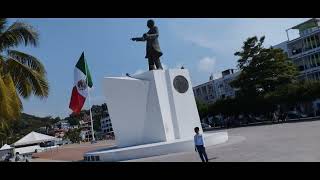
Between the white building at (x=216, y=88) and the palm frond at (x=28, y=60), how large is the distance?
65.0 metres

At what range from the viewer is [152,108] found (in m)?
17.1

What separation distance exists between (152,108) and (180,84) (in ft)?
6.18

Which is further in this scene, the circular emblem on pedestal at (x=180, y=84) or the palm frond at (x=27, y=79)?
the circular emblem on pedestal at (x=180, y=84)

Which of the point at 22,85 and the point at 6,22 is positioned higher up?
the point at 6,22

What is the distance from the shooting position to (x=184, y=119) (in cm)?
1783

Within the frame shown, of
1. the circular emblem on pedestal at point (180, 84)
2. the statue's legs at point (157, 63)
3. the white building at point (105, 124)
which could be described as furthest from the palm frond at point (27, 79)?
the white building at point (105, 124)

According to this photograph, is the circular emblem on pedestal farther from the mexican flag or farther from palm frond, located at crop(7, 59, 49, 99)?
the mexican flag

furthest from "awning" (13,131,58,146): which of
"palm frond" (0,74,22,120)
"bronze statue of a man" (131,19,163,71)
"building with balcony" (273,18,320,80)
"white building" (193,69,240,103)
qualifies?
"white building" (193,69,240,103)

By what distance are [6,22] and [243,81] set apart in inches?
1247

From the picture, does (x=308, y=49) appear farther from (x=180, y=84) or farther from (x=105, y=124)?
(x=105, y=124)

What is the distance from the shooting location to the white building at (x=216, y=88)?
80.0 meters

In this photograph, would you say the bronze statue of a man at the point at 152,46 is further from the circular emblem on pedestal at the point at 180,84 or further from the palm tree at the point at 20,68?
the palm tree at the point at 20,68
